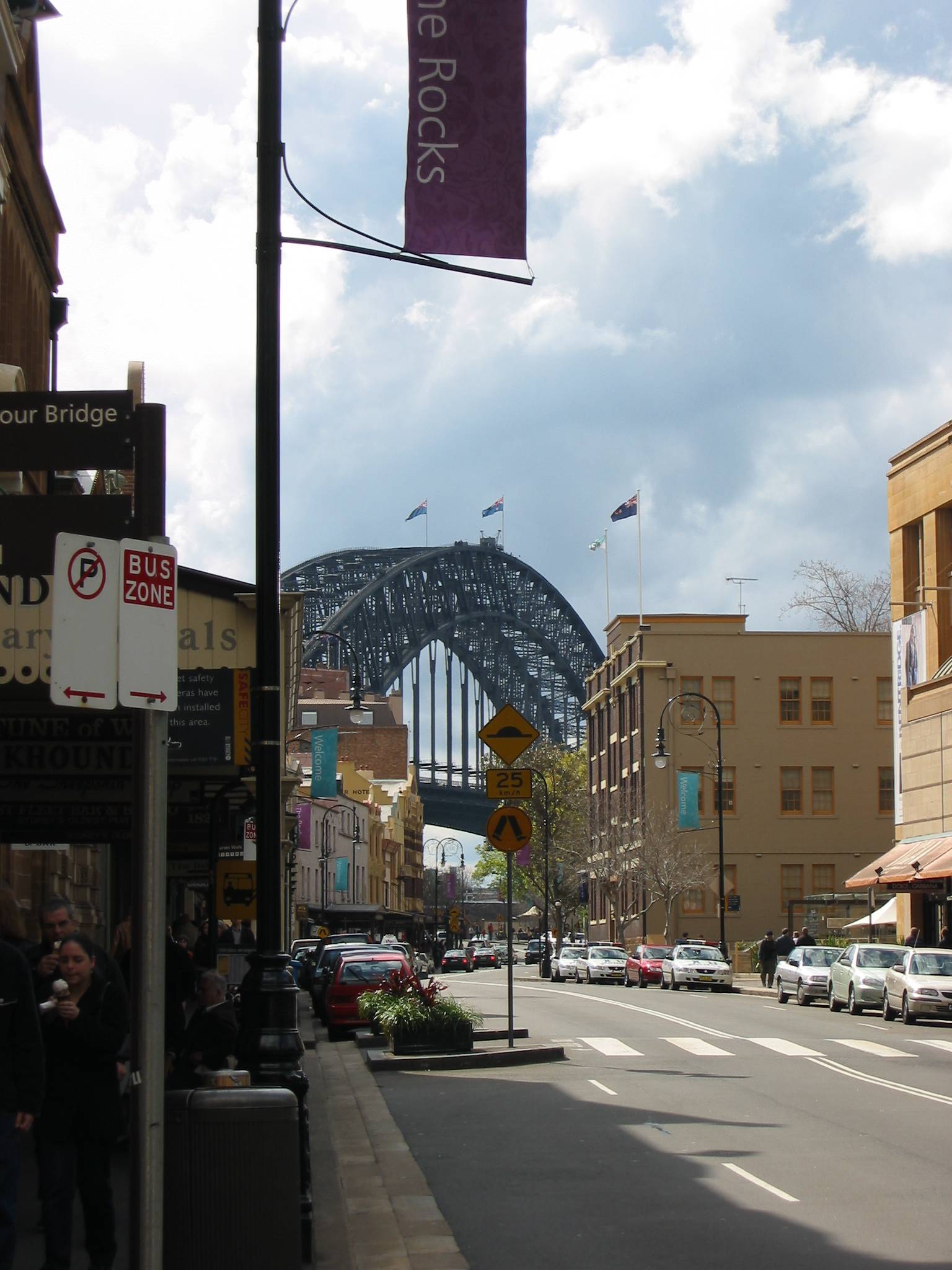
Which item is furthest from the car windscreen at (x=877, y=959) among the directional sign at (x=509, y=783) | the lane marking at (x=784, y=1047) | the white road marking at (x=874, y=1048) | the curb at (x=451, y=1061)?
the directional sign at (x=509, y=783)

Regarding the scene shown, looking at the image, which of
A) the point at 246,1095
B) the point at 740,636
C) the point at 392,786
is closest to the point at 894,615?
the point at 740,636

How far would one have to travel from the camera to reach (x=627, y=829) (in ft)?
251

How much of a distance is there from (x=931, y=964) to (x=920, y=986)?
3.32 feet

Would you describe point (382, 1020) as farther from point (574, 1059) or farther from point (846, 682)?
point (846, 682)

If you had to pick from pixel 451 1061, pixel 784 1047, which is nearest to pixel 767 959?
pixel 784 1047

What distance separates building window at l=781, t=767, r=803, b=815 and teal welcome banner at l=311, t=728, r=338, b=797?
98.5ft

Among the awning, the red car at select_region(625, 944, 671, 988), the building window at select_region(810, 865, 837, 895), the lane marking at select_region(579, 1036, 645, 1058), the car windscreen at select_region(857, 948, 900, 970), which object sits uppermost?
the awning

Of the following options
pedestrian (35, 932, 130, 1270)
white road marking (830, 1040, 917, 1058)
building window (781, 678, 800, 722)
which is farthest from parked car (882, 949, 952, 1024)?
building window (781, 678, 800, 722)

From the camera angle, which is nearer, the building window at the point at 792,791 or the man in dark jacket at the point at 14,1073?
the man in dark jacket at the point at 14,1073

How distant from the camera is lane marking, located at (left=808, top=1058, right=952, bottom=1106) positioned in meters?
16.7

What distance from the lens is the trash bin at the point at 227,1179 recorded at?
6.95 meters

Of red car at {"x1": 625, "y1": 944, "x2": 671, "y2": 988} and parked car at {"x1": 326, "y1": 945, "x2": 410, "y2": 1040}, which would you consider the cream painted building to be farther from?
parked car at {"x1": 326, "y1": 945, "x2": 410, "y2": 1040}

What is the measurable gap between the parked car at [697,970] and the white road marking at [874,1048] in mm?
22905

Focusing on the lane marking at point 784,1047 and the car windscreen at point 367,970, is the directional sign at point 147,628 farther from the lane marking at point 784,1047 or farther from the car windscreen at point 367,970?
the car windscreen at point 367,970
